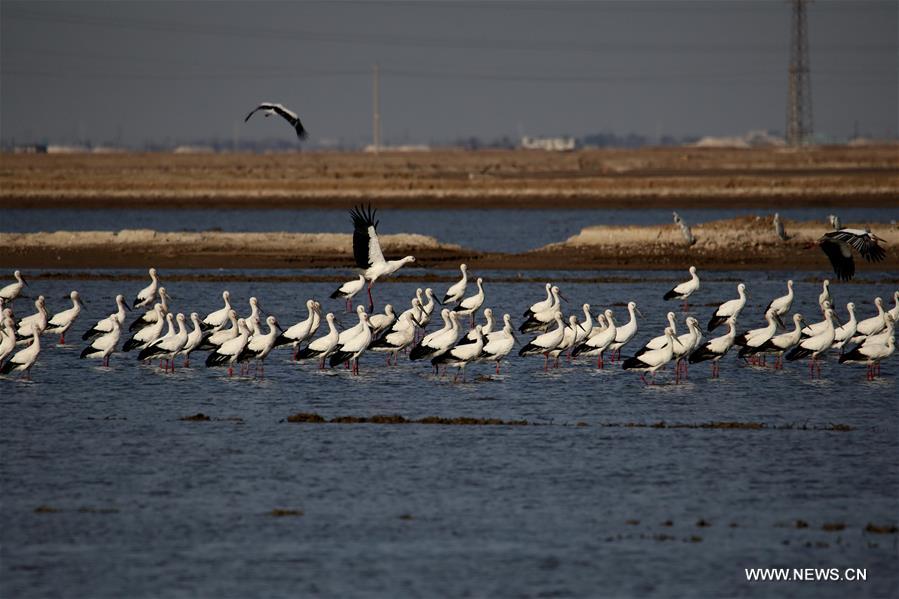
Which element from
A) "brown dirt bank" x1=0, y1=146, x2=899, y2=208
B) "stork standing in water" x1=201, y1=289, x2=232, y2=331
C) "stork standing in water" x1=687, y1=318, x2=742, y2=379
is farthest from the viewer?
"brown dirt bank" x1=0, y1=146, x2=899, y2=208

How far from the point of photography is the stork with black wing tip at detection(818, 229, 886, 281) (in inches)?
955

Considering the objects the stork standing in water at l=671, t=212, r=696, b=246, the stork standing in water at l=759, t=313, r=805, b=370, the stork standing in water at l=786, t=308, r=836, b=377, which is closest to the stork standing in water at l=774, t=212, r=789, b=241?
the stork standing in water at l=671, t=212, r=696, b=246

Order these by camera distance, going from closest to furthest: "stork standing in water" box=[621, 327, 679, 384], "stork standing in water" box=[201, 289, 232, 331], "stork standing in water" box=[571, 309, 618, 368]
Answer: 1. "stork standing in water" box=[621, 327, 679, 384]
2. "stork standing in water" box=[571, 309, 618, 368]
3. "stork standing in water" box=[201, 289, 232, 331]

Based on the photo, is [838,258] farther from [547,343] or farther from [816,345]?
[547,343]

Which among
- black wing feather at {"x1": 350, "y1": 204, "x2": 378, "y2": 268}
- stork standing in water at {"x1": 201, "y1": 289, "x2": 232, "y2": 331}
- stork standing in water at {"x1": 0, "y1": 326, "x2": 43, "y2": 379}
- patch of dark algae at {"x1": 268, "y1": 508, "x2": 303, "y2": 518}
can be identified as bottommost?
patch of dark algae at {"x1": 268, "y1": 508, "x2": 303, "y2": 518}

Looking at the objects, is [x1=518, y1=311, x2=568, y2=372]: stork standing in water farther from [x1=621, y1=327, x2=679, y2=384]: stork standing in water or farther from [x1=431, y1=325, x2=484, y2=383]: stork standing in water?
[x1=621, y1=327, x2=679, y2=384]: stork standing in water

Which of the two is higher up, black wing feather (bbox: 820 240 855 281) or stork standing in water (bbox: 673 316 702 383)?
black wing feather (bbox: 820 240 855 281)

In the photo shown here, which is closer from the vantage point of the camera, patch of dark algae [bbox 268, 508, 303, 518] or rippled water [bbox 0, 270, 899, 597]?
rippled water [bbox 0, 270, 899, 597]

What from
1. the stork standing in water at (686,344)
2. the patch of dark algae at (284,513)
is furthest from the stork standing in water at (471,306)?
the patch of dark algae at (284,513)

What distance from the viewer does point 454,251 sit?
40000 millimetres

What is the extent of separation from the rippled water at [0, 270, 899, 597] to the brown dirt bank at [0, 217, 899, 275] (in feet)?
53.7

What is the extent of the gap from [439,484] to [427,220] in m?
48.9

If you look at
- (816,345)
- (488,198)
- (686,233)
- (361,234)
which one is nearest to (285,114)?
(361,234)

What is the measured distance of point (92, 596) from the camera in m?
11.0
